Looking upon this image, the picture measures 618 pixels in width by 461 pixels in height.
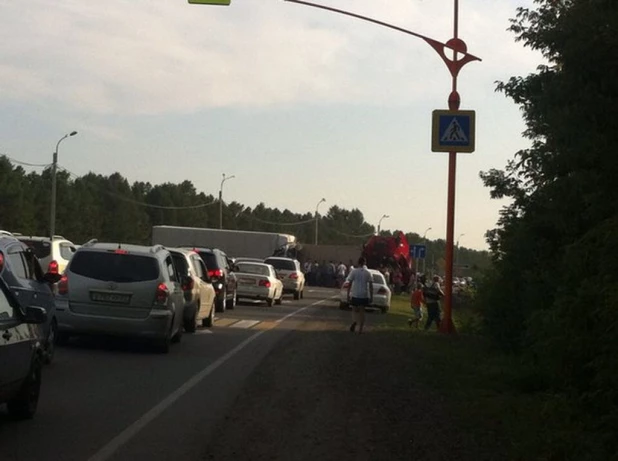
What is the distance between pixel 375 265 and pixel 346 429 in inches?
1926

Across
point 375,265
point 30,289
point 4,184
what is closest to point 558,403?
point 30,289

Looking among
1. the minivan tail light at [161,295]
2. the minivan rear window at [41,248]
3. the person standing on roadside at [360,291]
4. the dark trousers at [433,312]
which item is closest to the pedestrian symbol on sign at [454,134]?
the person standing on roadside at [360,291]

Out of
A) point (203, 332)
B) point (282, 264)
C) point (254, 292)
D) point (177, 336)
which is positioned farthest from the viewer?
point (282, 264)

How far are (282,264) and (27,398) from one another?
120 ft

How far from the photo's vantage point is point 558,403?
10594mm

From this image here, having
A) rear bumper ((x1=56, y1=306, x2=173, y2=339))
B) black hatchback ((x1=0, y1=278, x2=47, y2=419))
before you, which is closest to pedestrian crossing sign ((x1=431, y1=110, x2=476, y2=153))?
rear bumper ((x1=56, y1=306, x2=173, y2=339))

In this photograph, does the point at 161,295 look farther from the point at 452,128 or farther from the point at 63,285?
the point at 452,128

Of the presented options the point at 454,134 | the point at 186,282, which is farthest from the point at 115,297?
the point at 454,134

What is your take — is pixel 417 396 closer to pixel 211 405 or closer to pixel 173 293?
pixel 211 405

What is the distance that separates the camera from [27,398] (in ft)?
35.6

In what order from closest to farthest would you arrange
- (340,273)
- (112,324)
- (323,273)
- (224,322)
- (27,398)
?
1. (27,398)
2. (112,324)
3. (224,322)
4. (340,273)
5. (323,273)

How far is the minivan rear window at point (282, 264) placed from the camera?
4703 centimetres

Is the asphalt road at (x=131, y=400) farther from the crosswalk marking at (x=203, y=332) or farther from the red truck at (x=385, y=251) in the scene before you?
the red truck at (x=385, y=251)

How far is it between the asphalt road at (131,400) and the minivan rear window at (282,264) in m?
24.4
